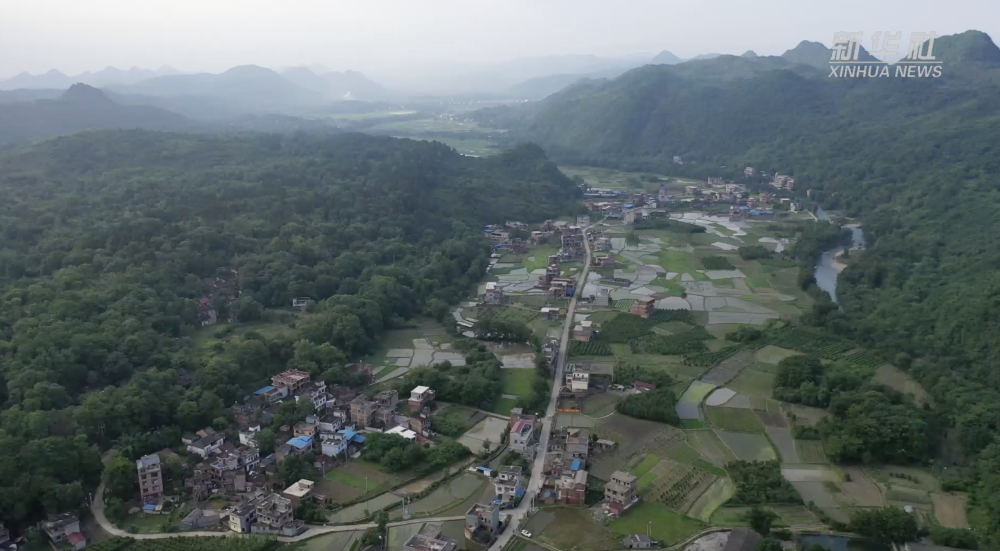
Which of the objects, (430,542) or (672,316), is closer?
(430,542)

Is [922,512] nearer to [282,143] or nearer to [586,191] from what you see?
[586,191]

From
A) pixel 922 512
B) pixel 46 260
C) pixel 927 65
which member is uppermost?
pixel 927 65

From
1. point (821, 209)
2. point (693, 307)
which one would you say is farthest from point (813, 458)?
point (821, 209)

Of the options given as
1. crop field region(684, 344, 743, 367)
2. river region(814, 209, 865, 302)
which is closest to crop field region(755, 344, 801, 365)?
crop field region(684, 344, 743, 367)

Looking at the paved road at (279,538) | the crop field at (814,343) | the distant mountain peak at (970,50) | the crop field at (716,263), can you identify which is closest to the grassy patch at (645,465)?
the paved road at (279,538)

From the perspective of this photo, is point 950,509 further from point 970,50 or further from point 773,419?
point 970,50

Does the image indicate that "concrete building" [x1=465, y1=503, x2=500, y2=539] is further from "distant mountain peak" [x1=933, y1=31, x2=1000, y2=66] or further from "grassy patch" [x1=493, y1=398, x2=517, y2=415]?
"distant mountain peak" [x1=933, y1=31, x2=1000, y2=66]

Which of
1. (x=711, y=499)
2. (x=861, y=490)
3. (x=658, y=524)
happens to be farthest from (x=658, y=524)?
(x=861, y=490)
